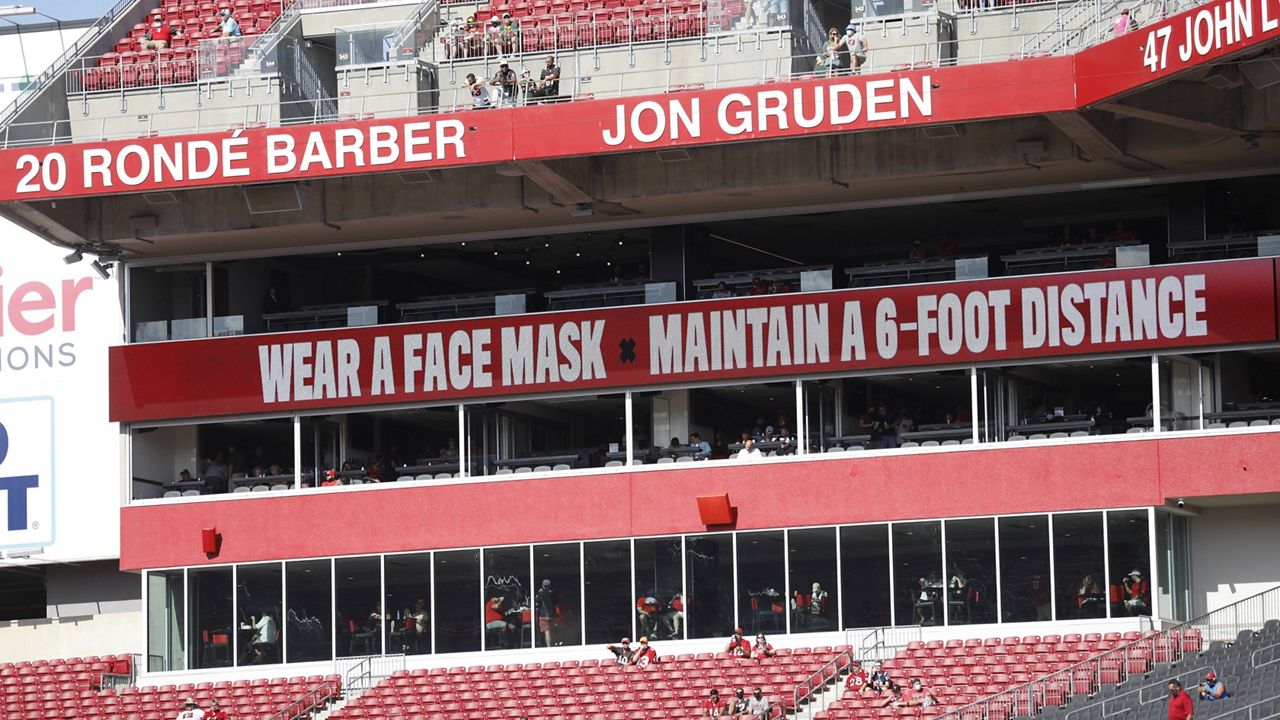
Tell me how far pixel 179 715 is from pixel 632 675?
7048 millimetres

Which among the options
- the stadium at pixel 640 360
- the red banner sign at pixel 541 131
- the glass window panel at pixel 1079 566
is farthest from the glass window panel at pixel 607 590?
the glass window panel at pixel 1079 566

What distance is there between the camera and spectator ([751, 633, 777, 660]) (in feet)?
114

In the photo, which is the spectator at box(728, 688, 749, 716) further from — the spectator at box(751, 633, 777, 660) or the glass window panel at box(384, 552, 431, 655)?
the glass window panel at box(384, 552, 431, 655)

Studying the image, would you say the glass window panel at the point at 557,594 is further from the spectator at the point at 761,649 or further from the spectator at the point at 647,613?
the spectator at the point at 761,649

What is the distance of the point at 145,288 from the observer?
40.8 metres

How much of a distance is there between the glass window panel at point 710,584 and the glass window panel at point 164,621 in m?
8.88

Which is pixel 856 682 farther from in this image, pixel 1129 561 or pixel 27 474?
pixel 27 474

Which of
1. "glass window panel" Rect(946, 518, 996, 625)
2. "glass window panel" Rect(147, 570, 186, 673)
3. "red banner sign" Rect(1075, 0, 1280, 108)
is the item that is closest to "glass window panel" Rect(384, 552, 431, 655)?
"glass window panel" Rect(147, 570, 186, 673)

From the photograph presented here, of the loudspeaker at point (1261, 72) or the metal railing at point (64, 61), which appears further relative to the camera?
the metal railing at point (64, 61)

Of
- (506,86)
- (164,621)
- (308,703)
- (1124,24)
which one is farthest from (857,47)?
(164,621)

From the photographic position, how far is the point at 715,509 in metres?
36.4

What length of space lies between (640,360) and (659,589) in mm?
3689

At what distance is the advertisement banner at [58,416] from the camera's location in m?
41.2

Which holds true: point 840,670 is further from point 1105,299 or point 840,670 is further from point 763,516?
point 1105,299
